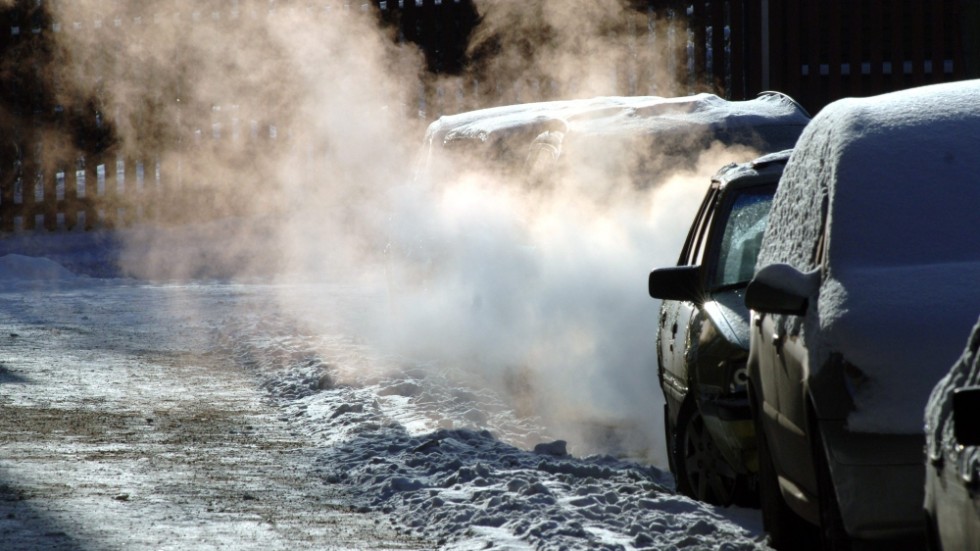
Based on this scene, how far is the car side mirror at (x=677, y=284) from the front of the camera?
277 inches

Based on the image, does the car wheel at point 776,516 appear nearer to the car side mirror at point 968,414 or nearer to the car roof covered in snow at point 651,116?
the car side mirror at point 968,414

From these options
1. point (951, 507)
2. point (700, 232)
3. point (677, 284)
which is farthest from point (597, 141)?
point (951, 507)

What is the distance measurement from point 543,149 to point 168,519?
5434 millimetres

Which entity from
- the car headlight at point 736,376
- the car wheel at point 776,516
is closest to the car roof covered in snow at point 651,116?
the car headlight at point 736,376

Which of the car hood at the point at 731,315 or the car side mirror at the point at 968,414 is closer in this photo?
the car side mirror at the point at 968,414

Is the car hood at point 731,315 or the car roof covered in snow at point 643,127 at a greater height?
the car roof covered in snow at point 643,127

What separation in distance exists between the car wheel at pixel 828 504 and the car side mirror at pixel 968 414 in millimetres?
1575

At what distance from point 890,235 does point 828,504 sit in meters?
0.83

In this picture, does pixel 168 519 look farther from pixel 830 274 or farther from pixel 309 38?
pixel 309 38

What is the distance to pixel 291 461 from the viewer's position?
7965 millimetres

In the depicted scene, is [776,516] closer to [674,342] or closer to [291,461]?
[674,342]

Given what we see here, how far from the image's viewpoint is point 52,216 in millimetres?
23453

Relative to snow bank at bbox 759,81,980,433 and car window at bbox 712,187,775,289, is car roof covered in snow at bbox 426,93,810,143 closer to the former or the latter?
car window at bbox 712,187,775,289

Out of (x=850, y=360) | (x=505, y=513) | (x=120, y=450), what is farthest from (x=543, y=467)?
(x=850, y=360)
